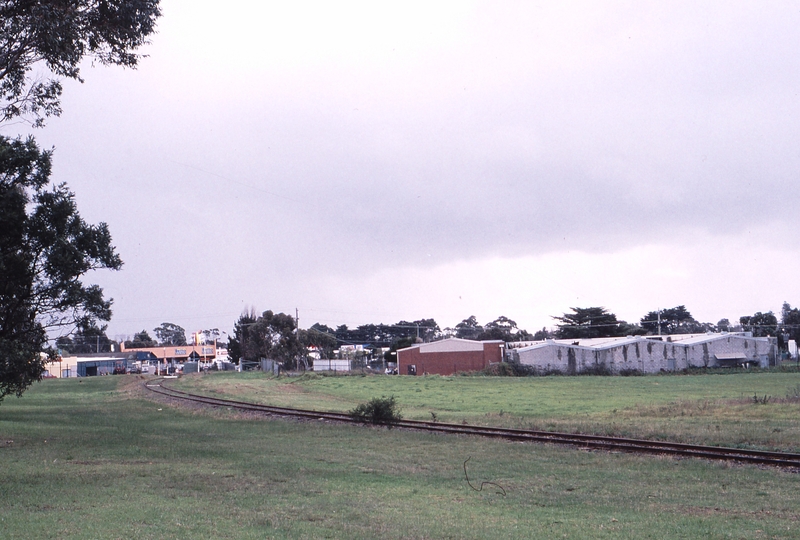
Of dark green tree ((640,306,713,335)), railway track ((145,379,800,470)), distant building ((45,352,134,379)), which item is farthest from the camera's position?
dark green tree ((640,306,713,335))

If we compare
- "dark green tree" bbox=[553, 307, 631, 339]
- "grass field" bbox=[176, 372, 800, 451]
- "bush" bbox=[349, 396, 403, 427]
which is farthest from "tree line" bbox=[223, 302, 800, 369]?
"bush" bbox=[349, 396, 403, 427]

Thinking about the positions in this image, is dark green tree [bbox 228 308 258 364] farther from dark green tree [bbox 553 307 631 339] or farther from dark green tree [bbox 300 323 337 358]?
dark green tree [bbox 553 307 631 339]

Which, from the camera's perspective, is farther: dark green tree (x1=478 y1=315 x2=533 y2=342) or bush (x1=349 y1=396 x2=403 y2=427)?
dark green tree (x1=478 y1=315 x2=533 y2=342)

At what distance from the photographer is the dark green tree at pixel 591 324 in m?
125

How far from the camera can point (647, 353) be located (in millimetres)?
89188

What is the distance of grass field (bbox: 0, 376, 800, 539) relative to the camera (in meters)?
9.71

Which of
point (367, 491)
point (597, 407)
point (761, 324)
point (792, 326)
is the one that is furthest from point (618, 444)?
A: point (761, 324)

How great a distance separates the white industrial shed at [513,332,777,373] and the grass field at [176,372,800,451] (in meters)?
28.4

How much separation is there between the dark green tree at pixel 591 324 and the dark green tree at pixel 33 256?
375 ft

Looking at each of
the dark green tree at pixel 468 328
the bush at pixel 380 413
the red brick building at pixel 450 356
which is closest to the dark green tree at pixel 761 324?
the dark green tree at pixel 468 328

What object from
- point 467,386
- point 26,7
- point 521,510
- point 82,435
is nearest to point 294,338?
point 467,386

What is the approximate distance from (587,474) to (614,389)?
37.0m

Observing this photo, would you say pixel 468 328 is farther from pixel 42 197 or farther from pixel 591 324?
pixel 42 197

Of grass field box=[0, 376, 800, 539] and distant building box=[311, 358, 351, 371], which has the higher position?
grass field box=[0, 376, 800, 539]
